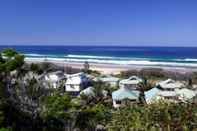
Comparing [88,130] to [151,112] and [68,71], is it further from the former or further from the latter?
[68,71]

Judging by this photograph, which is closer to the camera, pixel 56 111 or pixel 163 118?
pixel 163 118

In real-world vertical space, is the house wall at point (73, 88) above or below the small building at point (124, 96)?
below

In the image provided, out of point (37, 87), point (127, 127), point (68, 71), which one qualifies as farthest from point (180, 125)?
point (68, 71)

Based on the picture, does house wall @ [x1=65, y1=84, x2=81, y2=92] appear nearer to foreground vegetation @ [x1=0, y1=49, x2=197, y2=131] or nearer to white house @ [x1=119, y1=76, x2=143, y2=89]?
white house @ [x1=119, y1=76, x2=143, y2=89]

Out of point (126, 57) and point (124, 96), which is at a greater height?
point (124, 96)

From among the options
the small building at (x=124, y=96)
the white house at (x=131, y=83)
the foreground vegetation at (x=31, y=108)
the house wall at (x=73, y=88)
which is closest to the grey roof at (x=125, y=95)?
the small building at (x=124, y=96)

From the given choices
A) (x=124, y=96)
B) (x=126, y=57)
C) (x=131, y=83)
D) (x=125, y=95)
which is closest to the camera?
(x=124, y=96)

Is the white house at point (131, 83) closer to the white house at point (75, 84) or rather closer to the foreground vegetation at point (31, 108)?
the white house at point (75, 84)

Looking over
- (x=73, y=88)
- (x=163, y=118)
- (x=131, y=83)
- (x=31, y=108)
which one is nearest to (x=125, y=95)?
(x=131, y=83)

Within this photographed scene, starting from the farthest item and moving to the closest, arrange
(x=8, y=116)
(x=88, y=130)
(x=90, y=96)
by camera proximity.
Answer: (x=90, y=96), (x=88, y=130), (x=8, y=116)

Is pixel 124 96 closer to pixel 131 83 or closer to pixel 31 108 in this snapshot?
pixel 131 83

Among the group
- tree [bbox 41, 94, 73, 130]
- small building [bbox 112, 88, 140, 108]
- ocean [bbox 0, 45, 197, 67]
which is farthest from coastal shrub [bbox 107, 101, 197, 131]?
ocean [bbox 0, 45, 197, 67]
